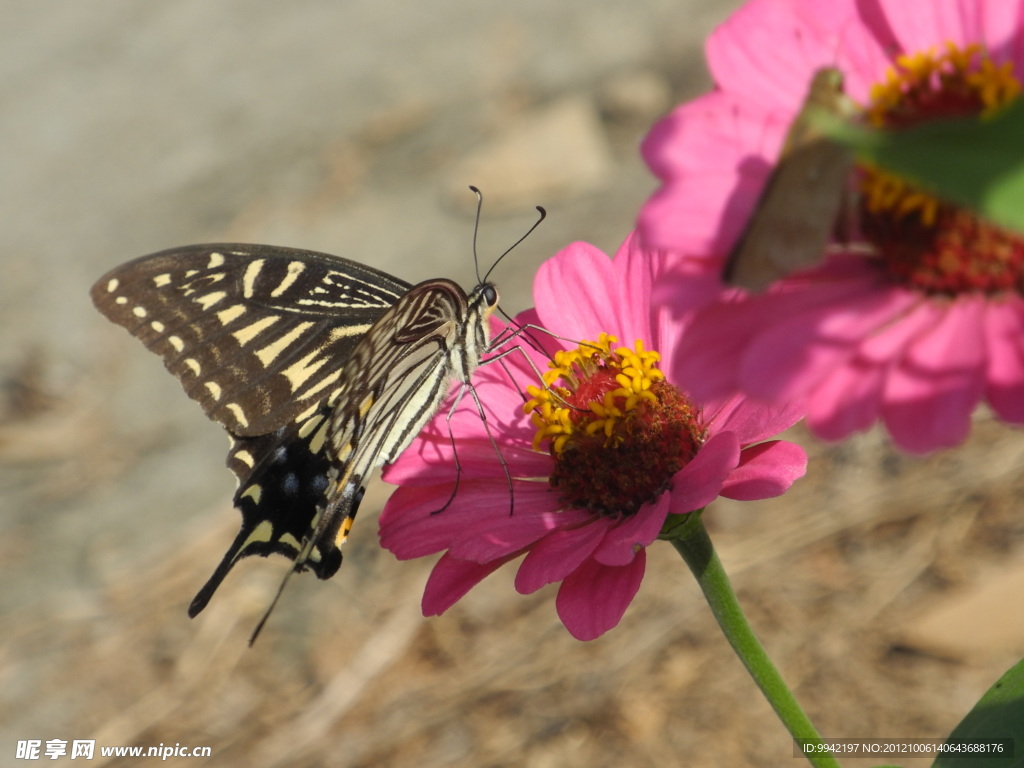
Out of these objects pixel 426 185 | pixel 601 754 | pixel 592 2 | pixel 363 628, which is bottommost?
pixel 601 754

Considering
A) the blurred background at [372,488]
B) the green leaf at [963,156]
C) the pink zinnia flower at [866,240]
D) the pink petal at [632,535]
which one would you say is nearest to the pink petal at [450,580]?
the pink petal at [632,535]

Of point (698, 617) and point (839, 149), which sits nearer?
point (839, 149)

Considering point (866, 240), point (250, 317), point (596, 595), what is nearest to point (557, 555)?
point (596, 595)

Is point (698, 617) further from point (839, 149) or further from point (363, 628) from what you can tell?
point (839, 149)

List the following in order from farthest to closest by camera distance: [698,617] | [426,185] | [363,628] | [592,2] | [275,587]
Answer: [592,2]
[426,185]
[275,587]
[363,628]
[698,617]

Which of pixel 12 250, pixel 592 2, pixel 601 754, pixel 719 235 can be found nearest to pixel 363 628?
pixel 601 754

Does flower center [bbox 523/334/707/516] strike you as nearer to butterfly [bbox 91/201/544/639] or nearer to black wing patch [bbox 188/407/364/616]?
butterfly [bbox 91/201/544/639]

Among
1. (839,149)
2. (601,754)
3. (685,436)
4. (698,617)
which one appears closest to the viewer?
(839,149)
